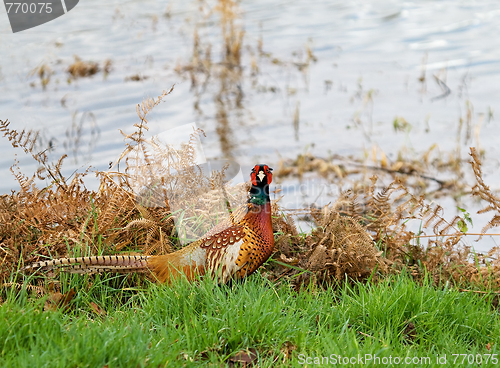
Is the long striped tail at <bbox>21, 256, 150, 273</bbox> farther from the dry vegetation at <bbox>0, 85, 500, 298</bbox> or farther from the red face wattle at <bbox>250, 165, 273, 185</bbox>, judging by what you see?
the red face wattle at <bbox>250, 165, 273, 185</bbox>

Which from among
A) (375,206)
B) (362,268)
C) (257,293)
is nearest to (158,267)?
(257,293)

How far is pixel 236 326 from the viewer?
287cm

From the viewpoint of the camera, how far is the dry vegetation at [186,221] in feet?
12.8

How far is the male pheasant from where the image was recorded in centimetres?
340

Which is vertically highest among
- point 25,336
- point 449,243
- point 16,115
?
point 16,115

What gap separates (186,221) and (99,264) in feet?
3.08

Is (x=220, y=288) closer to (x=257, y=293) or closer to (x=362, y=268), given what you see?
(x=257, y=293)

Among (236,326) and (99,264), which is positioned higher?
(99,264)

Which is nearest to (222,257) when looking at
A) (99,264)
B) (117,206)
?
(99,264)

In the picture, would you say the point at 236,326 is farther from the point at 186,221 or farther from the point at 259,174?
the point at 186,221

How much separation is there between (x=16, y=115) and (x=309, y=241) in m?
4.12

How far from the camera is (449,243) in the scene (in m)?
4.29

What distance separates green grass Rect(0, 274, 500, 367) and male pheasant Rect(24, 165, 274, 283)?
12cm

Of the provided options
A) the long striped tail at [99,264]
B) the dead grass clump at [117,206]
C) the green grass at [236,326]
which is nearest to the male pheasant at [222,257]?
the long striped tail at [99,264]
